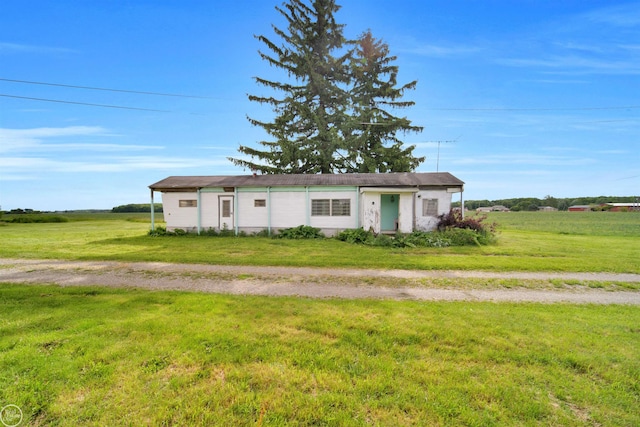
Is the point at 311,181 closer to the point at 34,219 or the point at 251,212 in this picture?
the point at 251,212

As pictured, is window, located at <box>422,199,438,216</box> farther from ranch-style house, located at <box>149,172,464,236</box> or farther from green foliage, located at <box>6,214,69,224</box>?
green foliage, located at <box>6,214,69,224</box>

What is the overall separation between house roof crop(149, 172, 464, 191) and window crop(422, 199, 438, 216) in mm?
1040

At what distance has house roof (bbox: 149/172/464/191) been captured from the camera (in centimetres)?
1595

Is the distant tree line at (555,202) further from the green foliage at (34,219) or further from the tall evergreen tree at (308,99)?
the green foliage at (34,219)

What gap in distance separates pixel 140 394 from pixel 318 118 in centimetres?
2415

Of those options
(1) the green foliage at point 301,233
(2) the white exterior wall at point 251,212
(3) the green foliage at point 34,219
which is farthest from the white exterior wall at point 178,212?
(3) the green foliage at point 34,219

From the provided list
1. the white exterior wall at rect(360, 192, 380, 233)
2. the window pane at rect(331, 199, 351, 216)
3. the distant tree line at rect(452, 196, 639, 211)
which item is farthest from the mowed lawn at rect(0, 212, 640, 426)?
the distant tree line at rect(452, 196, 639, 211)

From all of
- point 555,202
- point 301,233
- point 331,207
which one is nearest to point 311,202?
point 331,207

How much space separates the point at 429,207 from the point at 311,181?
24.7 feet

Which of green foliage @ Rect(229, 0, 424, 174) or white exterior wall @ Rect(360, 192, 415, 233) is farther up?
green foliage @ Rect(229, 0, 424, 174)

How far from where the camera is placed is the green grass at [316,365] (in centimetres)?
232

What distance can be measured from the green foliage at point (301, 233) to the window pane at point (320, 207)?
104cm

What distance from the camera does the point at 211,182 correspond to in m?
17.7

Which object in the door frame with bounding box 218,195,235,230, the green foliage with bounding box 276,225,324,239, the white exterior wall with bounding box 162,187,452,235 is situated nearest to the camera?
the white exterior wall with bounding box 162,187,452,235
